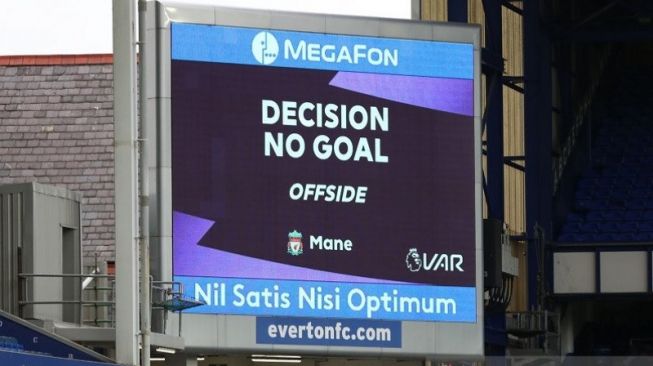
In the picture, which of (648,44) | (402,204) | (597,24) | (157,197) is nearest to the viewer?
(157,197)

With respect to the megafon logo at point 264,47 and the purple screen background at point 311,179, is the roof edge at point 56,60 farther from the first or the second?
the purple screen background at point 311,179

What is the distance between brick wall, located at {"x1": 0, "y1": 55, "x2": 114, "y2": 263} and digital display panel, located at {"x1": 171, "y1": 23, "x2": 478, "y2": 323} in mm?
6694

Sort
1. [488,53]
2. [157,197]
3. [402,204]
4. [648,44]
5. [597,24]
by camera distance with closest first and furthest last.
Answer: [157,197] < [402,204] < [488,53] < [597,24] < [648,44]

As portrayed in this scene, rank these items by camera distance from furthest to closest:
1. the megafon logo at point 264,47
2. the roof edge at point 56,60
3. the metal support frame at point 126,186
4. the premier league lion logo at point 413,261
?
the roof edge at point 56,60, the premier league lion logo at point 413,261, the megafon logo at point 264,47, the metal support frame at point 126,186

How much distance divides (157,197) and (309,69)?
9.27 ft

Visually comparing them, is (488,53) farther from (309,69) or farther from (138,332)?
(138,332)

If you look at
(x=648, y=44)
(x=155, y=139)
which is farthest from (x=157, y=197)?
(x=648, y=44)

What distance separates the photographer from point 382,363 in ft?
87.4

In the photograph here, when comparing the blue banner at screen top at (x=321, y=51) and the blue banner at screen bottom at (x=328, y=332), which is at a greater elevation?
the blue banner at screen top at (x=321, y=51)

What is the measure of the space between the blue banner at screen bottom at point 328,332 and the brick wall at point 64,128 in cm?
692

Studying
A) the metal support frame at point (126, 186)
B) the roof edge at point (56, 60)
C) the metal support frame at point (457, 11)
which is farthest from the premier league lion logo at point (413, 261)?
the roof edge at point (56, 60)

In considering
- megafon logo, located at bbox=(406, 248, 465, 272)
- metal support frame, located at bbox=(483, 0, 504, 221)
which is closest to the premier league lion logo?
megafon logo, located at bbox=(406, 248, 465, 272)

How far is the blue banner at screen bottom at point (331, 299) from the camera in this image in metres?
24.1

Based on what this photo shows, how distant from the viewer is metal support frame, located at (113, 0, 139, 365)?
18141 millimetres
